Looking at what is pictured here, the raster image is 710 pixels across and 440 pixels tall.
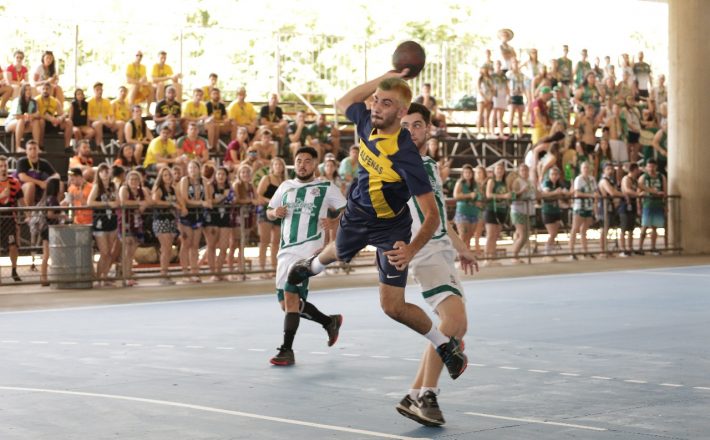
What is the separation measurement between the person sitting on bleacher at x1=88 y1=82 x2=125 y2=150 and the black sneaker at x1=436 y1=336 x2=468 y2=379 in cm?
1638

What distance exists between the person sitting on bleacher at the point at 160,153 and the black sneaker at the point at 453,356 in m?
14.6

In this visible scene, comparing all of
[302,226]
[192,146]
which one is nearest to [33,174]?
[192,146]

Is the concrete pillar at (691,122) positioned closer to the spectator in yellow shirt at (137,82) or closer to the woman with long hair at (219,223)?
the woman with long hair at (219,223)

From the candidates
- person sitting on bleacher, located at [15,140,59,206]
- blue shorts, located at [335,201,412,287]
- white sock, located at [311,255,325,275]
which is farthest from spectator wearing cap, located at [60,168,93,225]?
blue shorts, located at [335,201,412,287]

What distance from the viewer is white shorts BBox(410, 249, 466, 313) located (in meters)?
8.30

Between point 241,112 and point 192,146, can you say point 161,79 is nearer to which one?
point 241,112

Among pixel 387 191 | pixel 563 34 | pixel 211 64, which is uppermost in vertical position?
pixel 563 34

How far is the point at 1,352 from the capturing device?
11945 mm

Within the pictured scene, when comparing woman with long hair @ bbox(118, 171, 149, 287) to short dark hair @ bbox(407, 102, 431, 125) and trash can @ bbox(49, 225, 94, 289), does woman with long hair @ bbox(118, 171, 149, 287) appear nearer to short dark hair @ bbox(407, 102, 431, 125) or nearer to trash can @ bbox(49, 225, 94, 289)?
trash can @ bbox(49, 225, 94, 289)

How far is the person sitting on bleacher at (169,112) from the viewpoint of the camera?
921 inches

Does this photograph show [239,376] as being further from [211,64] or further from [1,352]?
[211,64]

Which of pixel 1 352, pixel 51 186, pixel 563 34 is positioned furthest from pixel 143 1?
pixel 1 352

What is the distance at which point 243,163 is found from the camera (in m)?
21.2

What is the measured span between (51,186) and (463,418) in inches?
517
